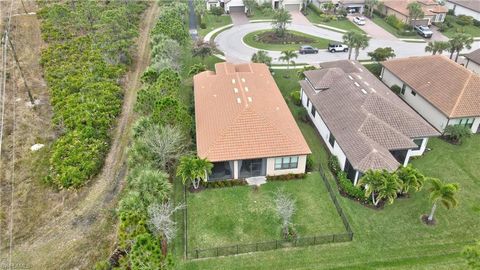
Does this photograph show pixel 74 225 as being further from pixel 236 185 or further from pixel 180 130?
pixel 236 185

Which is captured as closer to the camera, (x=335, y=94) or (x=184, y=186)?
(x=184, y=186)

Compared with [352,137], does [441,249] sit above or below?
below

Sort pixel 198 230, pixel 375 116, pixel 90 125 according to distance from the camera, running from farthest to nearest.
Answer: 1. pixel 90 125
2. pixel 375 116
3. pixel 198 230

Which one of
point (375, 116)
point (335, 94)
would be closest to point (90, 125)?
point (335, 94)

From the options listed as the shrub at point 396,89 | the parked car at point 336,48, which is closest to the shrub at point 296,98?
the shrub at point 396,89

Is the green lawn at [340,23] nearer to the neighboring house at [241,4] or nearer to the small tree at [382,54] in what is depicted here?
the neighboring house at [241,4]

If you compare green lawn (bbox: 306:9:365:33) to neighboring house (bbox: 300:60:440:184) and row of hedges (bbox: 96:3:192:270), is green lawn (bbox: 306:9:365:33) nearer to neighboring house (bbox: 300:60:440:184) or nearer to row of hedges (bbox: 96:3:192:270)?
neighboring house (bbox: 300:60:440:184)
